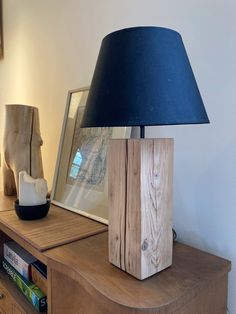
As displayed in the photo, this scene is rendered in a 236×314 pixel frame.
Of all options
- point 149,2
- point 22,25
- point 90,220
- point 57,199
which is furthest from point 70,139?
point 22,25

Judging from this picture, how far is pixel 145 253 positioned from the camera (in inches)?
25.3

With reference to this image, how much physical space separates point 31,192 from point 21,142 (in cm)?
40

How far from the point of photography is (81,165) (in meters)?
1.22

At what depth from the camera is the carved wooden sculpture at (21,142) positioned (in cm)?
135

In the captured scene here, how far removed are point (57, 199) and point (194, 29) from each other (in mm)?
929

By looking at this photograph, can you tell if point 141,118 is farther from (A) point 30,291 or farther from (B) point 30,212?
→ (A) point 30,291

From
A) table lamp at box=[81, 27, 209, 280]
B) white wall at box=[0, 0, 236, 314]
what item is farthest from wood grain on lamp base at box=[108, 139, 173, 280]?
white wall at box=[0, 0, 236, 314]

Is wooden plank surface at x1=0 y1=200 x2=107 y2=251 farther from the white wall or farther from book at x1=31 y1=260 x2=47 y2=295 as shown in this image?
the white wall

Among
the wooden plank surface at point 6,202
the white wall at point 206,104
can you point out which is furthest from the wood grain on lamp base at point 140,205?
the wooden plank surface at point 6,202

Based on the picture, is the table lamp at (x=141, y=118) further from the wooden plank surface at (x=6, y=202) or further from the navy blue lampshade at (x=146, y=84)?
the wooden plank surface at (x=6, y=202)

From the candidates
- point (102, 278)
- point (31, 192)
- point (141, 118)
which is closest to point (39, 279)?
point (31, 192)

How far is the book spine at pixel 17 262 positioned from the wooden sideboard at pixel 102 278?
107mm

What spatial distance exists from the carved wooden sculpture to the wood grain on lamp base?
784 millimetres

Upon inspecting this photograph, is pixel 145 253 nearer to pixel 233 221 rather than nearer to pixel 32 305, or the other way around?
pixel 233 221
